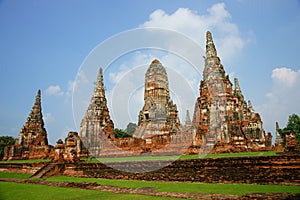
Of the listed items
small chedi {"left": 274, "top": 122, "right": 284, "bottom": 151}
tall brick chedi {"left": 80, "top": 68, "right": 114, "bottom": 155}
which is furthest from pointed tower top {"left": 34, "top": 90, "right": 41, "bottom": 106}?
small chedi {"left": 274, "top": 122, "right": 284, "bottom": 151}

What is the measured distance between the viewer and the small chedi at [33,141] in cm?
2917

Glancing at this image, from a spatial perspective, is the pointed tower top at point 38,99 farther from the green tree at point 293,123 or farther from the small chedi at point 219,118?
the green tree at point 293,123

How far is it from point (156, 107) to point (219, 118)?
17536mm

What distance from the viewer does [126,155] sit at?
2180 centimetres

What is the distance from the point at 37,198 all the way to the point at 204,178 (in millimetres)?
7070

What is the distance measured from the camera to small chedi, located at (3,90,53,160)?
2917 centimetres

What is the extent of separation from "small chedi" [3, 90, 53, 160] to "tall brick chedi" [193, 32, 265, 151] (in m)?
20.0

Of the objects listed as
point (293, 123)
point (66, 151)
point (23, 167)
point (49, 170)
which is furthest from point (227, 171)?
point (293, 123)

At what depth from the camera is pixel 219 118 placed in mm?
17766

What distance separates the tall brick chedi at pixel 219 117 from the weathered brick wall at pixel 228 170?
18.2 feet

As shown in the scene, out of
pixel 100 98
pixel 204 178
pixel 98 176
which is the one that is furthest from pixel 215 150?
pixel 100 98

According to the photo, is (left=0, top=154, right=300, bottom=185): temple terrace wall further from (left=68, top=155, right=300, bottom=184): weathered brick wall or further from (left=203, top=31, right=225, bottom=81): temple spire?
(left=203, top=31, right=225, bottom=81): temple spire

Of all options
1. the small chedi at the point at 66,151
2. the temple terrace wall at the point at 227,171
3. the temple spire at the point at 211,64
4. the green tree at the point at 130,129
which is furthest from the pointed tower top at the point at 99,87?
the green tree at the point at 130,129

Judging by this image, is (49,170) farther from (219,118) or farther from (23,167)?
(219,118)
